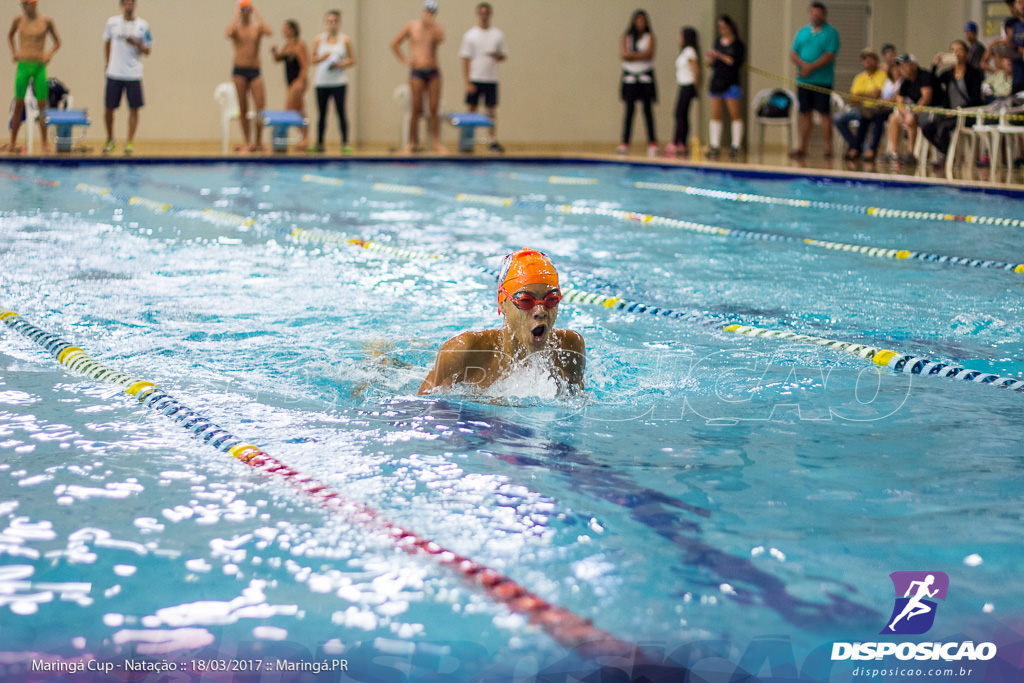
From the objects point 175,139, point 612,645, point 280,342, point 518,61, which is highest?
point 518,61

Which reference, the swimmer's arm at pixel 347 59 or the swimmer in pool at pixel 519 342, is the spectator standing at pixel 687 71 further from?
the swimmer in pool at pixel 519 342

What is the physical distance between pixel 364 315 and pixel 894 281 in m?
2.96

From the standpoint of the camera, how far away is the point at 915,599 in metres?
2.30

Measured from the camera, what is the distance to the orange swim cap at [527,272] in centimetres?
361

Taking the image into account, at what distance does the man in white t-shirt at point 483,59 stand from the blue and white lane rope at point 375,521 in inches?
429

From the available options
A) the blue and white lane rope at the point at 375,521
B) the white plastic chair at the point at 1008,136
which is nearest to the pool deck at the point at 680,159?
the white plastic chair at the point at 1008,136

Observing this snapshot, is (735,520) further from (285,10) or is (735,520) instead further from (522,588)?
(285,10)

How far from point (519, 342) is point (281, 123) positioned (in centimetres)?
1075

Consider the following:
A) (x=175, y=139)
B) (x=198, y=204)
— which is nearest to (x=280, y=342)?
(x=198, y=204)

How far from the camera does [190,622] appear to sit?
2.21 meters

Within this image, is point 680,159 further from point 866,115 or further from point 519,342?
point 519,342

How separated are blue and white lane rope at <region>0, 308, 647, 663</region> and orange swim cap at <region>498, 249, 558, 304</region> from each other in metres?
0.99

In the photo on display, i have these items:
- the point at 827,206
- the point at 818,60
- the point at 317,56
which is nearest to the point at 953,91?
the point at 818,60

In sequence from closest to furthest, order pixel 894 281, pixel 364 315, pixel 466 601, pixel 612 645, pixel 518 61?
pixel 612 645
pixel 466 601
pixel 364 315
pixel 894 281
pixel 518 61
